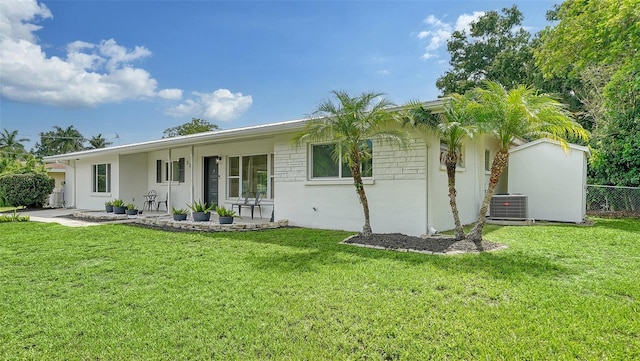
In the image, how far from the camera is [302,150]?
980cm

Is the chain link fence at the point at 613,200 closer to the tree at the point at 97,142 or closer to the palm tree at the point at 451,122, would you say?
the palm tree at the point at 451,122

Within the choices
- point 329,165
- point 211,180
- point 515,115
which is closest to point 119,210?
point 211,180

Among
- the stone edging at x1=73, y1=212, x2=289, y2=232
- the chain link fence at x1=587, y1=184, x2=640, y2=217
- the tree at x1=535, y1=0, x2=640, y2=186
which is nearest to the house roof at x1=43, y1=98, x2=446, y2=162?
the stone edging at x1=73, y1=212, x2=289, y2=232

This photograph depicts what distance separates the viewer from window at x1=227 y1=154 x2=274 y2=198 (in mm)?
11867

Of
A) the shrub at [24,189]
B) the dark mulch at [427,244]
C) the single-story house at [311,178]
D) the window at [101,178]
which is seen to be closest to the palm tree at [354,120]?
the dark mulch at [427,244]

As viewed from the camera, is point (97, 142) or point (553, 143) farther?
point (97, 142)

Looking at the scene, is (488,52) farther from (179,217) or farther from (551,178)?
(179,217)

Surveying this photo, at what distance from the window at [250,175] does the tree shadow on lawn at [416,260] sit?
515 cm

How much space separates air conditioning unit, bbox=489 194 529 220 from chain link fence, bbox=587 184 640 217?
19.4 ft

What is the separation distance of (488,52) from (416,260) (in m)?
24.2

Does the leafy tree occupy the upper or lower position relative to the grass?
upper

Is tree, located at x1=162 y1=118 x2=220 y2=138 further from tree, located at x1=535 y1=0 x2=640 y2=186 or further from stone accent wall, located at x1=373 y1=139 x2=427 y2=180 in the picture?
stone accent wall, located at x1=373 y1=139 x2=427 y2=180

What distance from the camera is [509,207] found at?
419 inches

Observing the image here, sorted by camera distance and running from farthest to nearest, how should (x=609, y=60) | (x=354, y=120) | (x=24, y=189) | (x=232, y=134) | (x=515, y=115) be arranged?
(x=24, y=189) < (x=609, y=60) < (x=232, y=134) < (x=354, y=120) < (x=515, y=115)
